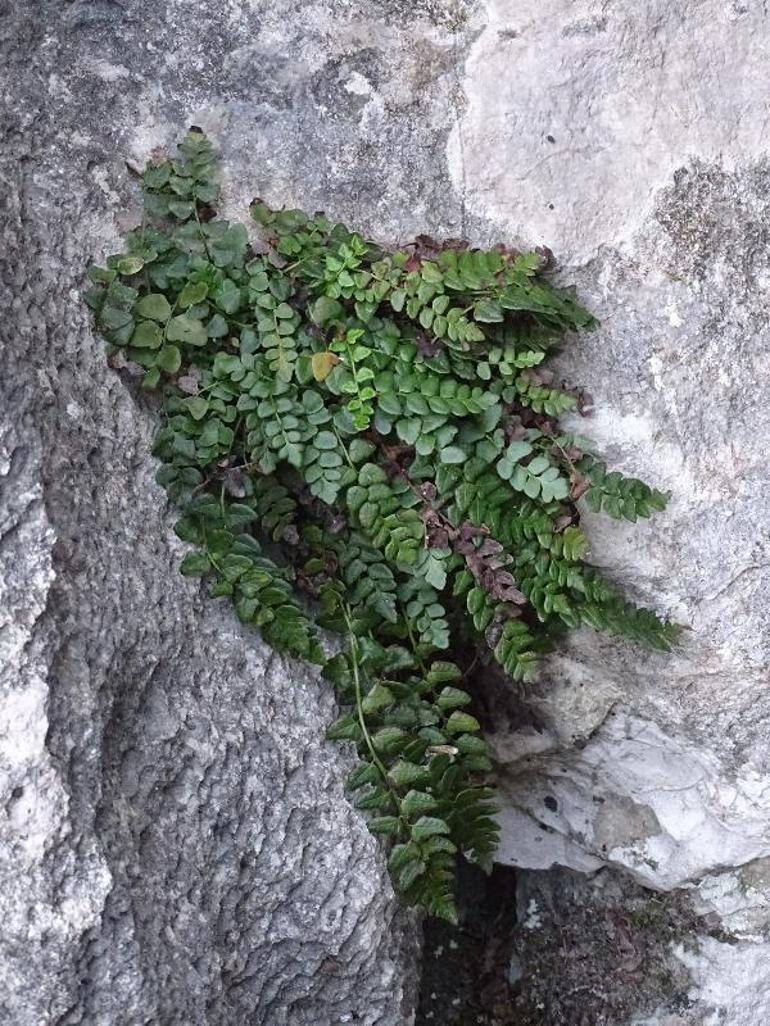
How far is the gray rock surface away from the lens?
8.27 feet

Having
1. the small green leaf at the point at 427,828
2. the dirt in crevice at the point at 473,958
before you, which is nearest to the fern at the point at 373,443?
the small green leaf at the point at 427,828

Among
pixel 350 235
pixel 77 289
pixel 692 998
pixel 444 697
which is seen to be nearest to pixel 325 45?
pixel 350 235

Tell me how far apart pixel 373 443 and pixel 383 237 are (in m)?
0.56

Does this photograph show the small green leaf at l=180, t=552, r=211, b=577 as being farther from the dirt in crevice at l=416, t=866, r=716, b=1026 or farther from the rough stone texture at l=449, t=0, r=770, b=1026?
the dirt in crevice at l=416, t=866, r=716, b=1026

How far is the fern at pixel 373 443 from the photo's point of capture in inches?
102

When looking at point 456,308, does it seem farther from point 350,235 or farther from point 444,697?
point 444,697

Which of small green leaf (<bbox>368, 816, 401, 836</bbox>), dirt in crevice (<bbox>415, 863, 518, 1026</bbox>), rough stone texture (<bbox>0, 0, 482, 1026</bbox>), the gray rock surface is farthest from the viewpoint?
dirt in crevice (<bbox>415, 863, 518, 1026</bbox>)

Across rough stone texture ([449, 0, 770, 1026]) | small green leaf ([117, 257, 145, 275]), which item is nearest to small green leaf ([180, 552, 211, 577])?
small green leaf ([117, 257, 145, 275])

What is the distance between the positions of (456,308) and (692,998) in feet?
7.18

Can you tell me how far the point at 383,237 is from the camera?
9.17ft

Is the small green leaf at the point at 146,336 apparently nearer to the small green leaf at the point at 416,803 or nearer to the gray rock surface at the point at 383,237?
the gray rock surface at the point at 383,237

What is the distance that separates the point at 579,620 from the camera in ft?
9.10

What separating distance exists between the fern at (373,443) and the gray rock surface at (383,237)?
99mm

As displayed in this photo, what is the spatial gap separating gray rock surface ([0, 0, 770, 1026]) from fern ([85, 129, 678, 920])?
99mm
